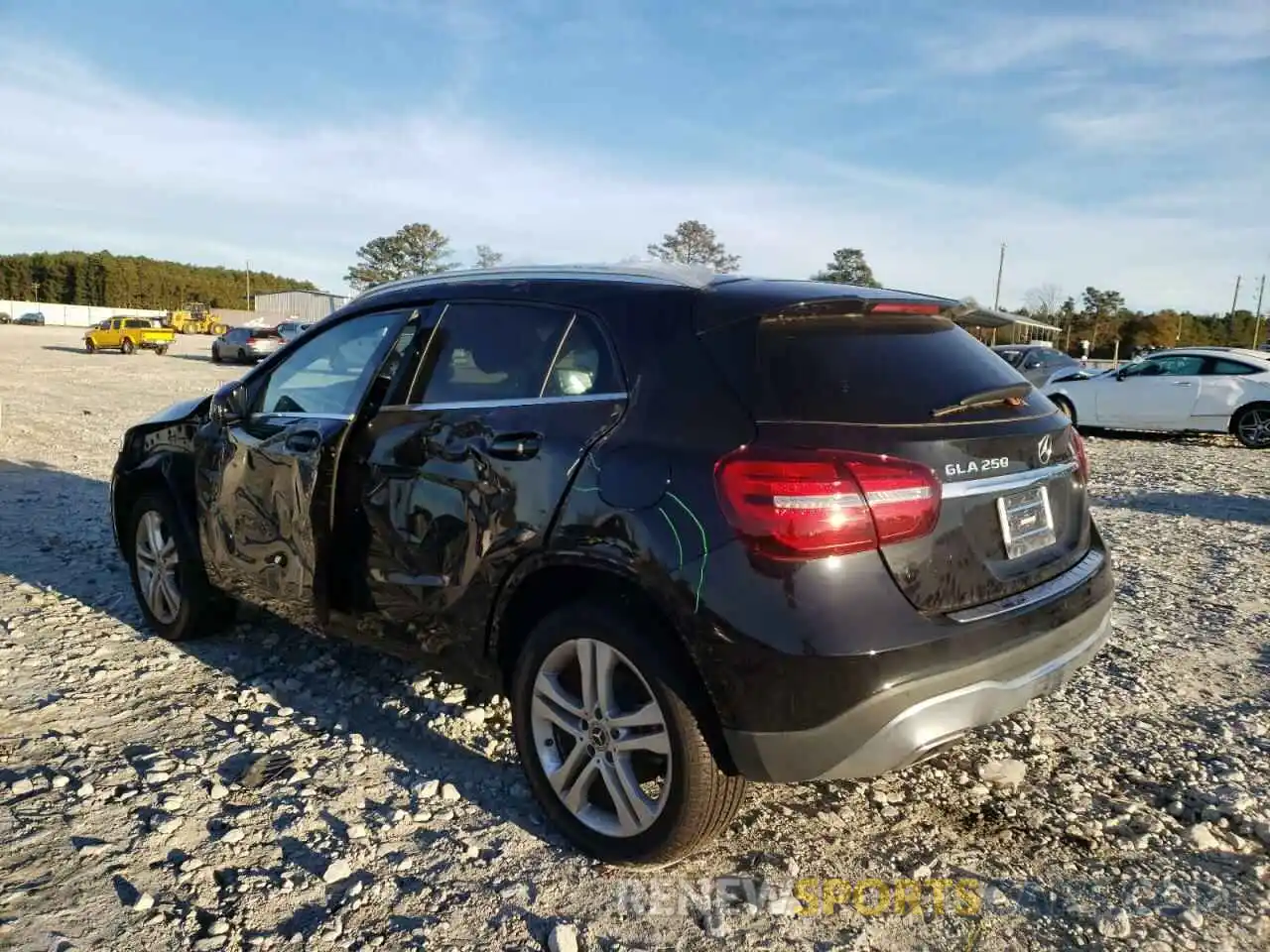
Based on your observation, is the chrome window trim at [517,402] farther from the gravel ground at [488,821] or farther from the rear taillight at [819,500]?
the gravel ground at [488,821]

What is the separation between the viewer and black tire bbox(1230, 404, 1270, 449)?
45.6 feet

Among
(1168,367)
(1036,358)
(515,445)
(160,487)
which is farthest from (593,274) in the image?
(1036,358)

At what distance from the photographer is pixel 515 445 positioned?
9.23 ft

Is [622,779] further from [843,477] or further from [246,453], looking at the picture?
[246,453]

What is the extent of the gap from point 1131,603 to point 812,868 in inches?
135

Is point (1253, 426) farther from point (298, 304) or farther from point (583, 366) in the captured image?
point (298, 304)

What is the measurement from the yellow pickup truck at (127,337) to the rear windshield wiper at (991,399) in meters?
44.4

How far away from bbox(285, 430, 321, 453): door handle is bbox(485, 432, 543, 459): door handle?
967 millimetres

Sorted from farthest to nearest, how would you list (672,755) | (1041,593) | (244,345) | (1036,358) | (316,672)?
(244,345) < (1036,358) < (316,672) < (1041,593) < (672,755)

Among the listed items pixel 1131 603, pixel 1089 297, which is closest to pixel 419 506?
pixel 1131 603

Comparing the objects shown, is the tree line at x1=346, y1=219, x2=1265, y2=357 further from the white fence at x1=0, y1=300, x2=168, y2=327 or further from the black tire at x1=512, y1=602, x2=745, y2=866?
the black tire at x1=512, y1=602, x2=745, y2=866

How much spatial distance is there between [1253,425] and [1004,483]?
14.2 m

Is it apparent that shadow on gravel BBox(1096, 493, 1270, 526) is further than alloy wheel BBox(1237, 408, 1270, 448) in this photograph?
No

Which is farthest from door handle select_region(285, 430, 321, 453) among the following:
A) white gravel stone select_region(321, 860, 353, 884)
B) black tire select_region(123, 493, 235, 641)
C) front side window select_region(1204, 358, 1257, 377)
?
front side window select_region(1204, 358, 1257, 377)
